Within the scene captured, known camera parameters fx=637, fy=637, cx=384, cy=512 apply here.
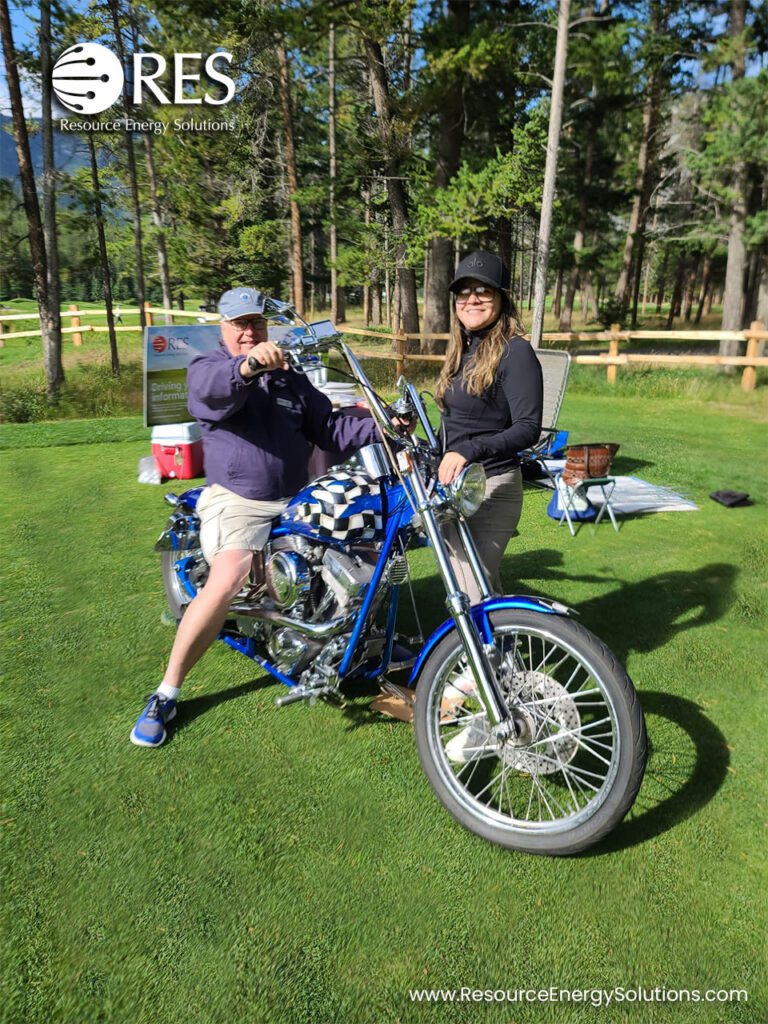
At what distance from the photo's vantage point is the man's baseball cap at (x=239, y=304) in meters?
2.37

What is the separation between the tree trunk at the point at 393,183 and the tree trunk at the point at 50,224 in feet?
23.2

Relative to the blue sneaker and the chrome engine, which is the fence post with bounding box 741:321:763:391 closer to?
the chrome engine

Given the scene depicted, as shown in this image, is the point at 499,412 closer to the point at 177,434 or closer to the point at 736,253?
the point at 177,434

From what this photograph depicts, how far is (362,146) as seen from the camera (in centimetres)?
1648

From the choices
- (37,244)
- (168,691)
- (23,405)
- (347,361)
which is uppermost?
(37,244)

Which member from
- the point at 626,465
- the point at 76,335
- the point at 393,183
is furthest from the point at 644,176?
the point at 626,465

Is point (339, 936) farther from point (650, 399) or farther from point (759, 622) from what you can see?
point (650, 399)

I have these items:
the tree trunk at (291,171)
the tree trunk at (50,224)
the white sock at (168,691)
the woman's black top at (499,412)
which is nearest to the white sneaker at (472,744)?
the woman's black top at (499,412)

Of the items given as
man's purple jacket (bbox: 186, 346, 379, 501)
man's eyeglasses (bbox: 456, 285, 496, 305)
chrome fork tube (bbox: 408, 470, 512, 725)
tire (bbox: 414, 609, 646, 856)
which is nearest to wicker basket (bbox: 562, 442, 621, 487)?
man's purple jacket (bbox: 186, 346, 379, 501)

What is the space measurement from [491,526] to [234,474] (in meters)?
1.07

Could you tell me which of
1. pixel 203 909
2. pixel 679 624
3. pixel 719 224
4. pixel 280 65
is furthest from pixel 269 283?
pixel 203 909

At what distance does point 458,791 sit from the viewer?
2129 millimetres

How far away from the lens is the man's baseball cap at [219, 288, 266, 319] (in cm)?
237

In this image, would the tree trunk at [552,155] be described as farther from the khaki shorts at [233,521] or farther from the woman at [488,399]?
the khaki shorts at [233,521]
